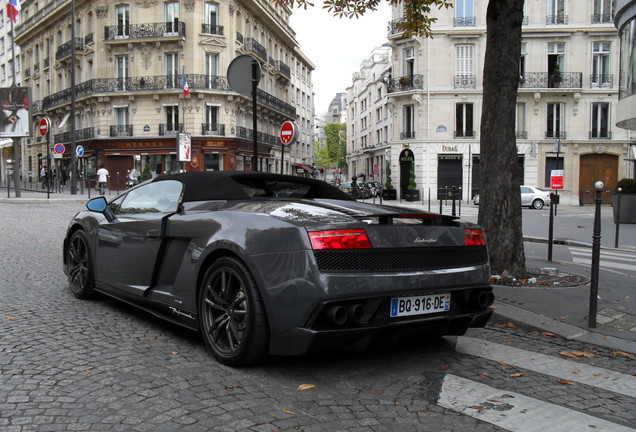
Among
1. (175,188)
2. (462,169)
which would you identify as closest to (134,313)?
→ (175,188)

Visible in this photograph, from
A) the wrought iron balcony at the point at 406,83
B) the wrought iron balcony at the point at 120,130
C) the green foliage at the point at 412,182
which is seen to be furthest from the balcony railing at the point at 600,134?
the wrought iron balcony at the point at 120,130

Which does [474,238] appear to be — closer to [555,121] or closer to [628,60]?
[628,60]

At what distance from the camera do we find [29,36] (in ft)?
184

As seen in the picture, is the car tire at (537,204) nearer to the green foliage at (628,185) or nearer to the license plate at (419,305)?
the green foliage at (628,185)

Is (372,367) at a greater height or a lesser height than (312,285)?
lesser

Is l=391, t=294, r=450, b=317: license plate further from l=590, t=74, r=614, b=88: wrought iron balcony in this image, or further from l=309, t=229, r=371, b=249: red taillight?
l=590, t=74, r=614, b=88: wrought iron balcony

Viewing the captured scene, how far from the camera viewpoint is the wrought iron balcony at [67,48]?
45.2 m

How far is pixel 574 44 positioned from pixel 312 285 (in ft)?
136

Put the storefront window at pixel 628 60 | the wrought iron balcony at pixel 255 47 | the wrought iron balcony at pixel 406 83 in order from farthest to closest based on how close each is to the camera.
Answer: the wrought iron balcony at pixel 255 47 → the wrought iron balcony at pixel 406 83 → the storefront window at pixel 628 60

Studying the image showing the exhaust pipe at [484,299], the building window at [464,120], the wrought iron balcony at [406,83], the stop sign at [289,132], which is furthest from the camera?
the wrought iron balcony at [406,83]

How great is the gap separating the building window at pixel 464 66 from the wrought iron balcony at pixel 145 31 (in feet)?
65.9

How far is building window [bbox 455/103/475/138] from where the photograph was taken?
39.6 m

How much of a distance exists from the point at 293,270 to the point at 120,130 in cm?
4336

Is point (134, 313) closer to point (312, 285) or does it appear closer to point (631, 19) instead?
point (312, 285)
